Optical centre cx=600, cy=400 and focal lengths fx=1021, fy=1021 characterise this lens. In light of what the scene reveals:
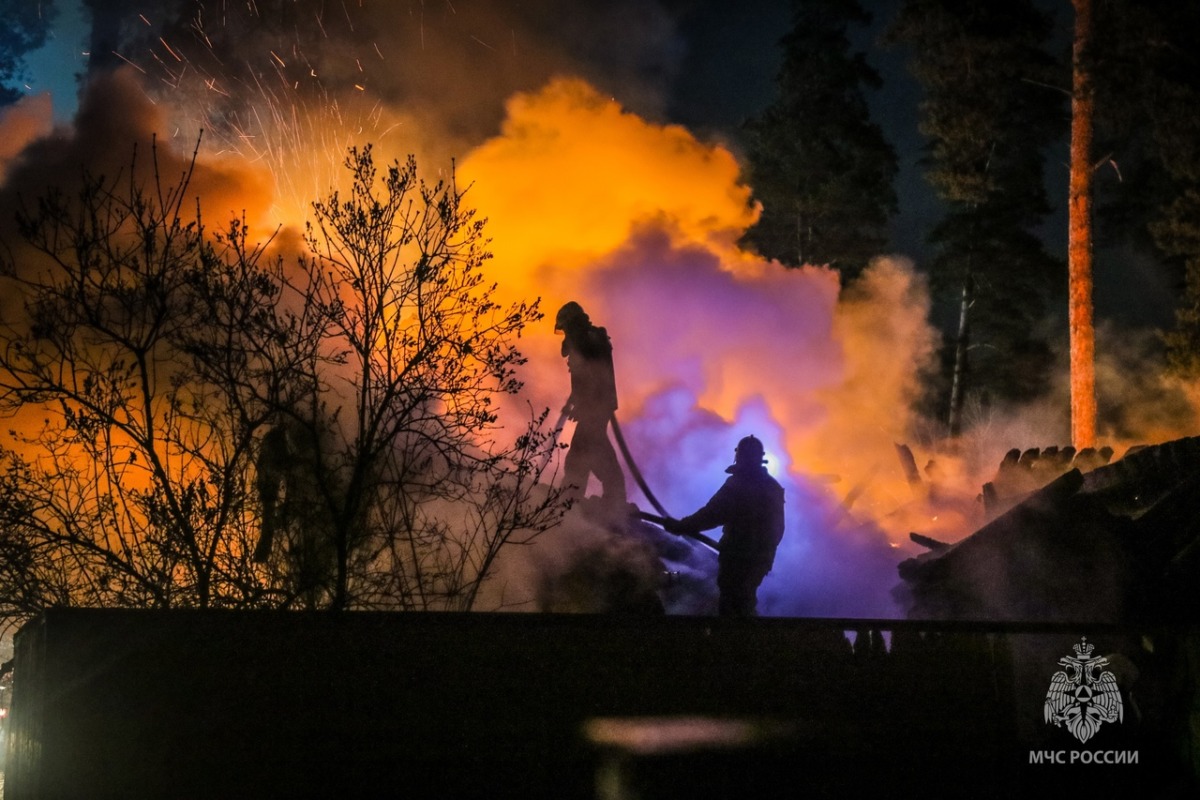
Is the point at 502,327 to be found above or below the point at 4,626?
above

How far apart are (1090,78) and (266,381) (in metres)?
15.2

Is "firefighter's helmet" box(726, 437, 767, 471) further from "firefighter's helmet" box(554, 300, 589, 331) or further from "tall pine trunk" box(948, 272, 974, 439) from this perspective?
"tall pine trunk" box(948, 272, 974, 439)

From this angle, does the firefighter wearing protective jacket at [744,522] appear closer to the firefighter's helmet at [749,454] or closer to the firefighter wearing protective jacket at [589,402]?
the firefighter's helmet at [749,454]

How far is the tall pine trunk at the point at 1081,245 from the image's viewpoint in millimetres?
16094

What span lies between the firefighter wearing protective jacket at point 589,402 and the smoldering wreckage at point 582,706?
5.96 metres

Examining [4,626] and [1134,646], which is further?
[4,626]

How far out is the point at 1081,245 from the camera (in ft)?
54.6

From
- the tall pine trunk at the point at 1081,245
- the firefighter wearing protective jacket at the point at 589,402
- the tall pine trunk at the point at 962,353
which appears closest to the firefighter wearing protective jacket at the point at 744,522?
the firefighter wearing protective jacket at the point at 589,402

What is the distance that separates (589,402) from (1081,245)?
1055 centimetres

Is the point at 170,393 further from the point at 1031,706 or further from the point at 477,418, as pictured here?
the point at 1031,706

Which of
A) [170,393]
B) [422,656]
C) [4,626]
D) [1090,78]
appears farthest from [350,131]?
[1090,78]

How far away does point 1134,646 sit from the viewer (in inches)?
171

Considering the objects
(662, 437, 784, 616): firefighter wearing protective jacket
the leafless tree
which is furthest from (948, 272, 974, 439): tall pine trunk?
the leafless tree

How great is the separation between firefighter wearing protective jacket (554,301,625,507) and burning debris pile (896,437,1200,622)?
3350mm
